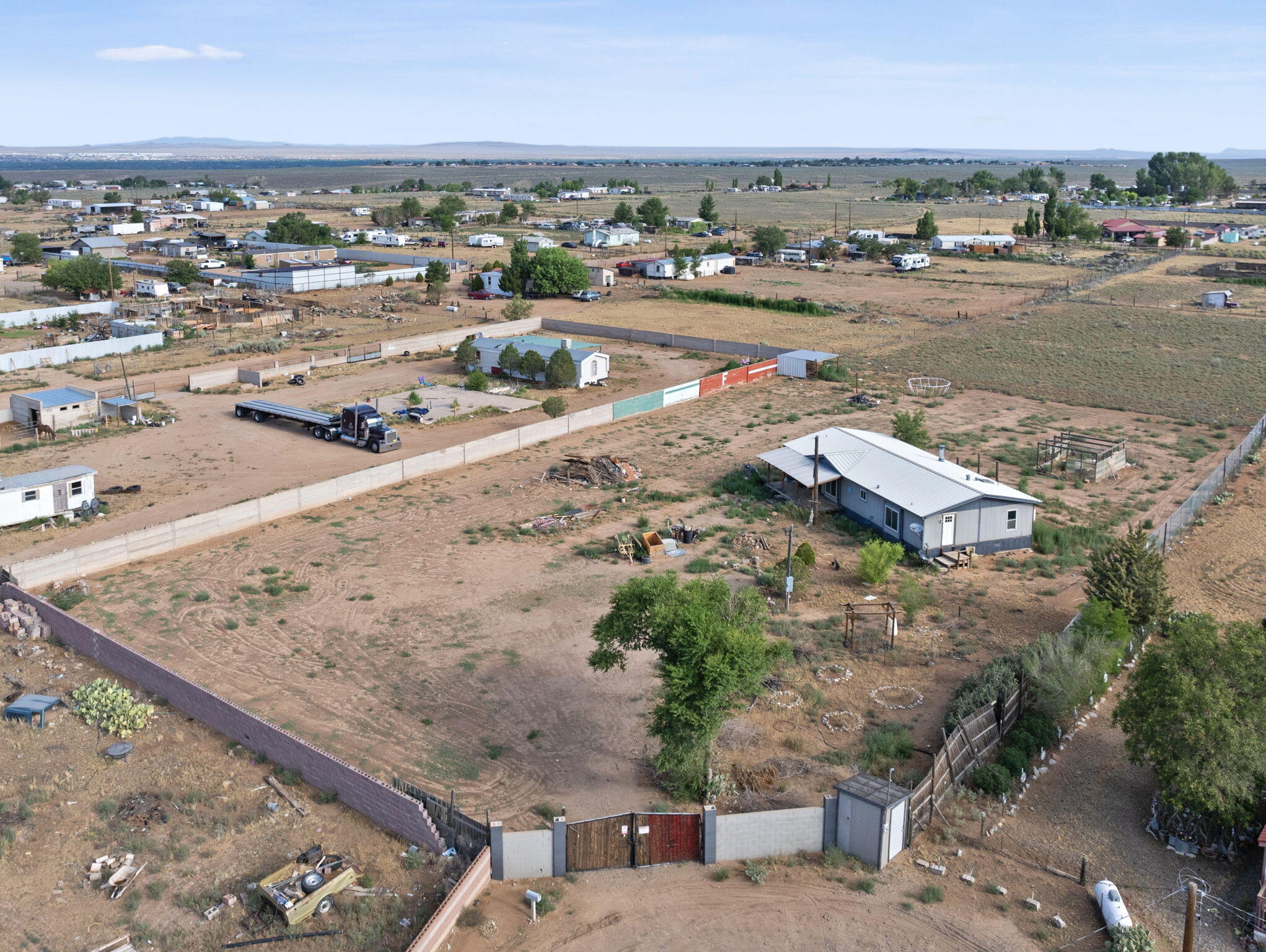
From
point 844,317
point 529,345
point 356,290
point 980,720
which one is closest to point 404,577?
point 980,720

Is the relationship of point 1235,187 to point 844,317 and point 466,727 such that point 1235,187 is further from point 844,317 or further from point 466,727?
point 466,727

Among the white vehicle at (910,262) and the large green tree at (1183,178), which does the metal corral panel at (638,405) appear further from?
the large green tree at (1183,178)

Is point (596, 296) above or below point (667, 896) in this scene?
above

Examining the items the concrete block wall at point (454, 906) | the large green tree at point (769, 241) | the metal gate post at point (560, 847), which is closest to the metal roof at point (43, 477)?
the concrete block wall at point (454, 906)

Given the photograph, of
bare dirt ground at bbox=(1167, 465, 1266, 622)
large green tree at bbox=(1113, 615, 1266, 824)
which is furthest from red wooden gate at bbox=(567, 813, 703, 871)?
bare dirt ground at bbox=(1167, 465, 1266, 622)

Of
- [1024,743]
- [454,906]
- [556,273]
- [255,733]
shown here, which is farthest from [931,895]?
[556,273]

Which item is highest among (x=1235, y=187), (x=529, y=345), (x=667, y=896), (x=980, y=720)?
(x=1235, y=187)
